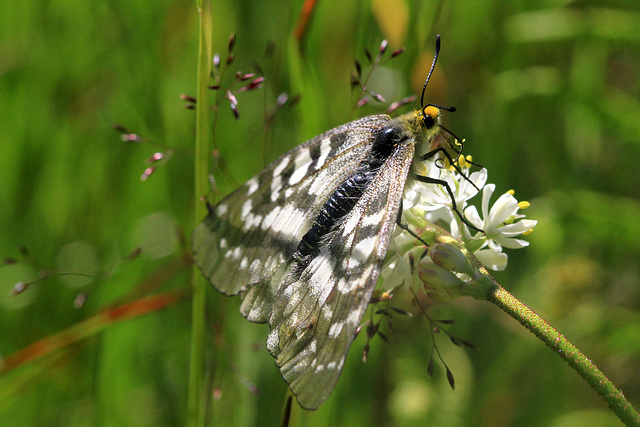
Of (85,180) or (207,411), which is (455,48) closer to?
(85,180)

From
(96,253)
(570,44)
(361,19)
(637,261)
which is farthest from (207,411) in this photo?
(570,44)

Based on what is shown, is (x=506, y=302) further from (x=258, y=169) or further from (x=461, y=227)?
(x=258, y=169)

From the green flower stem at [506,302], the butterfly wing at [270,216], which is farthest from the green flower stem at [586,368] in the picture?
the butterfly wing at [270,216]

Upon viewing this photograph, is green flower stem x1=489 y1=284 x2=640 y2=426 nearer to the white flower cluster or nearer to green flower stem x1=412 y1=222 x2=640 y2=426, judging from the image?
green flower stem x1=412 y1=222 x2=640 y2=426

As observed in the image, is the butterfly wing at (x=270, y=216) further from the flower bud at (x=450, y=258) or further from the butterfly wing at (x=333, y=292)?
the flower bud at (x=450, y=258)

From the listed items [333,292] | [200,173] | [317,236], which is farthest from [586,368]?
[200,173]

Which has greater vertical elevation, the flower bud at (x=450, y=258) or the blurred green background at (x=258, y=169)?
the flower bud at (x=450, y=258)

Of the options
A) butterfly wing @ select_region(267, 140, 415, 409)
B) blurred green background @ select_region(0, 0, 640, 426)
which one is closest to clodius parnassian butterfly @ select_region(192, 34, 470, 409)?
butterfly wing @ select_region(267, 140, 415, 409)
